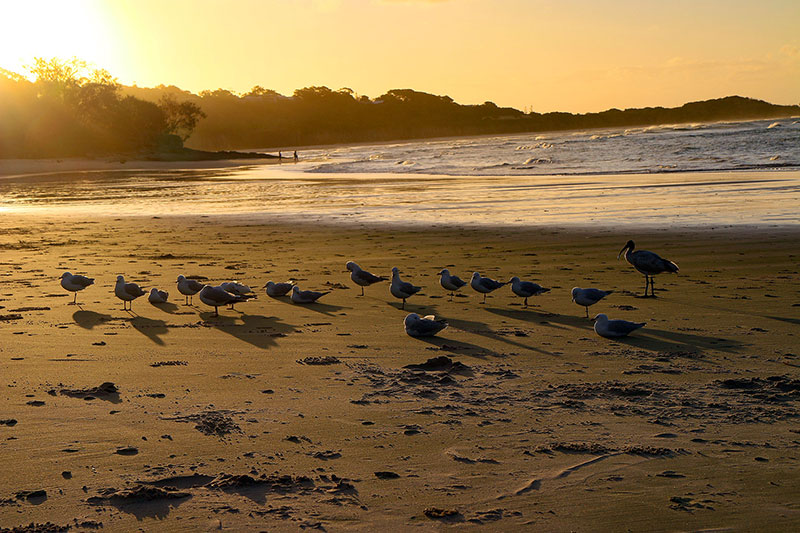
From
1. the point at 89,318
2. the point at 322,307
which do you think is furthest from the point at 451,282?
the point at 89,318

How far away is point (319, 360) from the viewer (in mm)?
8578

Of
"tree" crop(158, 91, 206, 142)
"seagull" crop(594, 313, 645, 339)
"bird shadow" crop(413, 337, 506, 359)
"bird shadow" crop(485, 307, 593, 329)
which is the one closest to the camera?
"bird shadow" crop(413, 337, 506, 359)

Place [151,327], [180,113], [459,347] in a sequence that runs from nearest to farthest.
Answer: [459,347] < [151,327] < [180,113]

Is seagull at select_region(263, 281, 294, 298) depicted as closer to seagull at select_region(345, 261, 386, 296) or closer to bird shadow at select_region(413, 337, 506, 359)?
seagull at select_region(345, 261, 386, 296)

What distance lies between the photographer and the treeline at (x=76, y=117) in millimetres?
89562

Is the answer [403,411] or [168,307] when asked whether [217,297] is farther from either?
[403,411]

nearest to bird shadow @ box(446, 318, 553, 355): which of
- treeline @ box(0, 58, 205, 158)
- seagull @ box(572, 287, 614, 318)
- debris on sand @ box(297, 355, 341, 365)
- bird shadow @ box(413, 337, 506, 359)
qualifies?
→ bird shadow @ box(413, 337, 506, 359)

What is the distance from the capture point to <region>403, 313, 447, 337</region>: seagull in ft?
31.0

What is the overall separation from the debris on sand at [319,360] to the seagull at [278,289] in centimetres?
364

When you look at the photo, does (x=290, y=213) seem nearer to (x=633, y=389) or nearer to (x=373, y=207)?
(x=373, y=207)

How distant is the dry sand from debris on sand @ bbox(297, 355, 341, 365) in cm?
5

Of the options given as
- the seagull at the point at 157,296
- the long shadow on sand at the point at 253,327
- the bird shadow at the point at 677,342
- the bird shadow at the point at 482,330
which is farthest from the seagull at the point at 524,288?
the seagull at the point at 157,296

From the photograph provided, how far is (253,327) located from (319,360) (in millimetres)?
2131

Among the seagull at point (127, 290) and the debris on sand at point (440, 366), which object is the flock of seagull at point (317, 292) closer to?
the seagull at point (127, 290)
